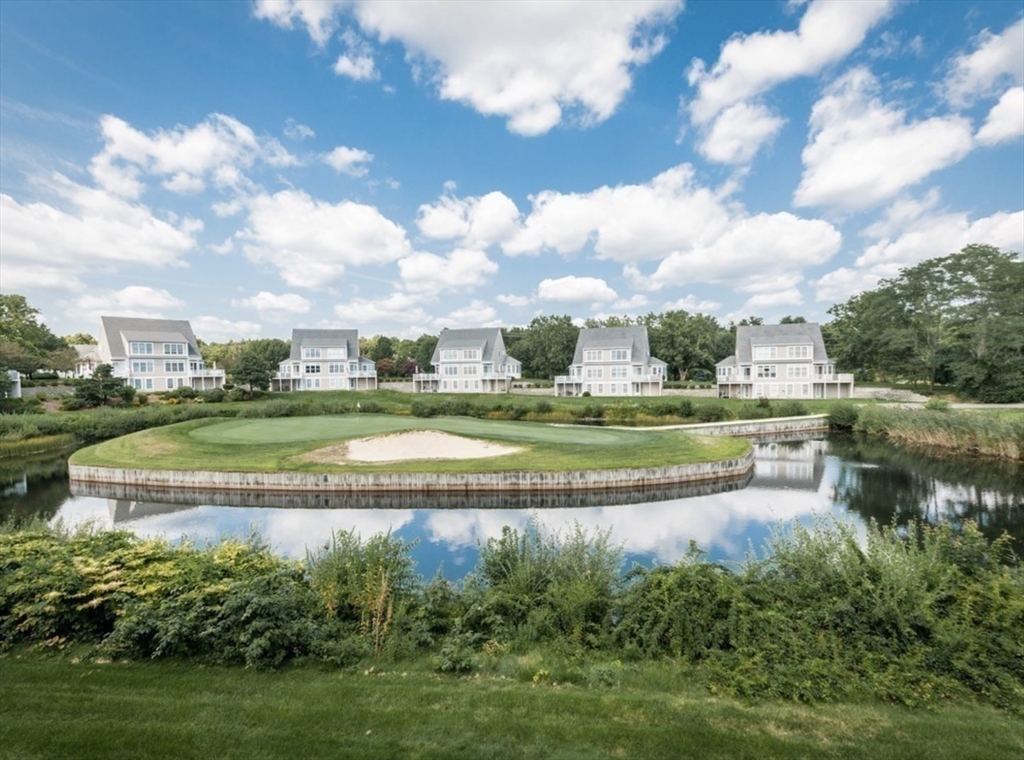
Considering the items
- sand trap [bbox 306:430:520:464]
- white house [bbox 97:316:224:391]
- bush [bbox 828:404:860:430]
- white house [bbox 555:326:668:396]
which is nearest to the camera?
sand trap [bbox 306:430:520:464]

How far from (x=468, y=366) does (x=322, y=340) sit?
2061cm

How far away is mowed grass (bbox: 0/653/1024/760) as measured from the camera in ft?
15.0

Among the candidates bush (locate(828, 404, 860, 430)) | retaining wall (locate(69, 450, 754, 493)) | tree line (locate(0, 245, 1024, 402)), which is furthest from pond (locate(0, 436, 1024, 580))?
tree line (locate(0, 245, 1024, 402))

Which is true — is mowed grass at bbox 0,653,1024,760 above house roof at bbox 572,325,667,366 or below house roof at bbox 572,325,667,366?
below

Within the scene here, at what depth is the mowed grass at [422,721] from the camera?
4559 mm

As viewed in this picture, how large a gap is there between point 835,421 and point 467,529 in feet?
122

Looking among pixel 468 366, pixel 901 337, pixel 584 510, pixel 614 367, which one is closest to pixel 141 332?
pixel 468 366

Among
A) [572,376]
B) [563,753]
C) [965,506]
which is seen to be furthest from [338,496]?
[572,376]

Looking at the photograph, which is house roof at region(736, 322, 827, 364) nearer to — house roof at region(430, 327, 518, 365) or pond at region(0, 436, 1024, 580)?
house roof at region(430, 327, 518, 365)

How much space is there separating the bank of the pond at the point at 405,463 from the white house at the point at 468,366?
137ft

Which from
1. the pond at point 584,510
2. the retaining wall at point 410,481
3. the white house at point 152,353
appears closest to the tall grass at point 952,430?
the pond at point 584,510

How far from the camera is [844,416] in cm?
4138

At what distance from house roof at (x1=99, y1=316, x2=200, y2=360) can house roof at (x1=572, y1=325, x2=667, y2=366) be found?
4987 cm

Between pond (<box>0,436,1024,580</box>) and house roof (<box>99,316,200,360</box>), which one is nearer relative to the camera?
pond (<box>0,436,1024,580</box>)
